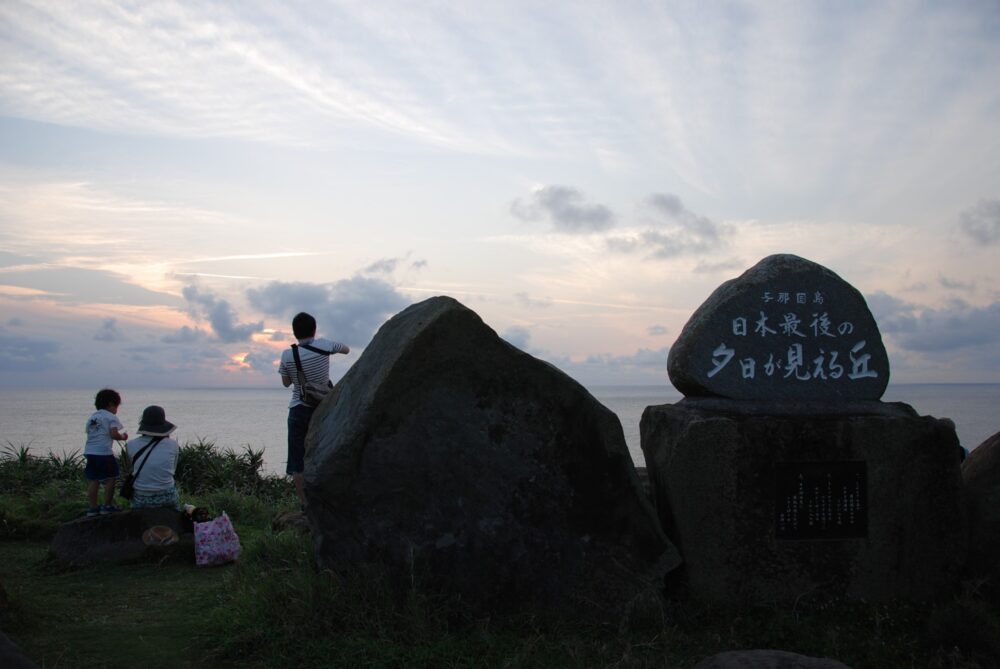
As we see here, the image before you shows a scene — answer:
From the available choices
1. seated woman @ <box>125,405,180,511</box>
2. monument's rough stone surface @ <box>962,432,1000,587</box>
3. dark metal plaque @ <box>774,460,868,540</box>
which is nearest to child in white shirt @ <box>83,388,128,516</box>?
seated woman @ <box>125,405,180,511</box>

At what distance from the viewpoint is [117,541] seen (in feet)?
24.0

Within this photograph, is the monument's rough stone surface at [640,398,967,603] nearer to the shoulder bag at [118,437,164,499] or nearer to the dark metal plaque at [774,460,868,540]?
the dark metal plaque at [774,460,868,540]

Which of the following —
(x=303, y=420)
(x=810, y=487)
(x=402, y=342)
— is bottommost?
(x=810, y=487)

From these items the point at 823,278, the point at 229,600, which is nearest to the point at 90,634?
the point at 229,600

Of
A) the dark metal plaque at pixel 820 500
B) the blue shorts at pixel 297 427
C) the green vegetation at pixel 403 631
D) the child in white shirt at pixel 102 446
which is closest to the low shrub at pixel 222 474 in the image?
the child in white shirt at pixel 102 446

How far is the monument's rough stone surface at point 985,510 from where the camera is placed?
18.6 ft

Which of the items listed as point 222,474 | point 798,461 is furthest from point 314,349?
point 222,474

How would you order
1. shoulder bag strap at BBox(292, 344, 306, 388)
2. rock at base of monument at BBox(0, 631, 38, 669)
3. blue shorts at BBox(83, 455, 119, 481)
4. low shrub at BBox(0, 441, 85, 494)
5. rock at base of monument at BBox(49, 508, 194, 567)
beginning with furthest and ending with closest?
1. low shrub at BBox(0, 441, 85, 494)
2. blue shorts at BBox(83, 455, 119, 481)
3. rock at base of monument at BBox(49, 508, 194, 567)
4. shoulder bag strap at BBox(292, 344, 306, 388)
5. rock at base of monument at BBox(0, 631, 38, 669)

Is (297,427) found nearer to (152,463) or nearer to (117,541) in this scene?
(152,463)

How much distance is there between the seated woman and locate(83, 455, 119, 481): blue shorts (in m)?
0.50

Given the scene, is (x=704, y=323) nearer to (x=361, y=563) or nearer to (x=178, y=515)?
(x=361, y=563)

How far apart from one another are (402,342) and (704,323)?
2.22m

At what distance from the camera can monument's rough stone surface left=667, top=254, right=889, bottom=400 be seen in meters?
5.83

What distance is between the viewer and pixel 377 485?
195 inches
